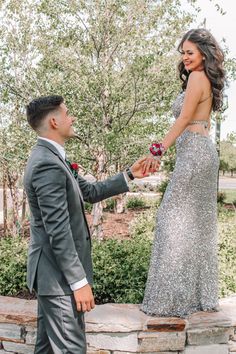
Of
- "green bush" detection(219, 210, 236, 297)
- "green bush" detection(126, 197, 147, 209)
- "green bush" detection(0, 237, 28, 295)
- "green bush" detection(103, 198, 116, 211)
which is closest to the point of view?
"green bush" detection(0, 237, 28, 295)

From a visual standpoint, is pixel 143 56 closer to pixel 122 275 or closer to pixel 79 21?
pixel 79 21

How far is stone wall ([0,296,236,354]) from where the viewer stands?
361cm

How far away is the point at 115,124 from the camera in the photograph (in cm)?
701

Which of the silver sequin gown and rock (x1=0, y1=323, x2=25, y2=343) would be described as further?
rock (x1=0, y1=323, x2=25, y2=343)

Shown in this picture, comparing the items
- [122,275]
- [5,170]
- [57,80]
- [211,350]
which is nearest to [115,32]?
[57,80]

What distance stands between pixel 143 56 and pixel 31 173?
4105 mm

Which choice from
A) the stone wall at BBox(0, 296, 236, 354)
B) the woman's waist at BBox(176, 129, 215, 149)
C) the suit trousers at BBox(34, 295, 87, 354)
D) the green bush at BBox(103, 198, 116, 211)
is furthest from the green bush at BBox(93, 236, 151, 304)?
the green bush at BBox(103, 198, 116, 211)

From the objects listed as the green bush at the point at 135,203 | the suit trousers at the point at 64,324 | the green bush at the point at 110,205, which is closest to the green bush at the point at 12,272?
the suit trousers at the point at 64,324

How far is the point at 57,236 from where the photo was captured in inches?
103

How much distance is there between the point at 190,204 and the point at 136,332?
1004 mm

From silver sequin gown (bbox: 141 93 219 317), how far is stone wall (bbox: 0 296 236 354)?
0.14 m

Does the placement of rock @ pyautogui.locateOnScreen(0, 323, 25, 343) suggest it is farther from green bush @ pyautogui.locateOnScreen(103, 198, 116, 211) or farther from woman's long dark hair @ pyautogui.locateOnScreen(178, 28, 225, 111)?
green bush @ pyautogui.locateOnScreen(103, 198, 116, 211)

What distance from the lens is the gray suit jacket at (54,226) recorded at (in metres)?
2.62

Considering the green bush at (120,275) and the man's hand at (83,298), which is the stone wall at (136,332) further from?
the man's hand at (83,298)
